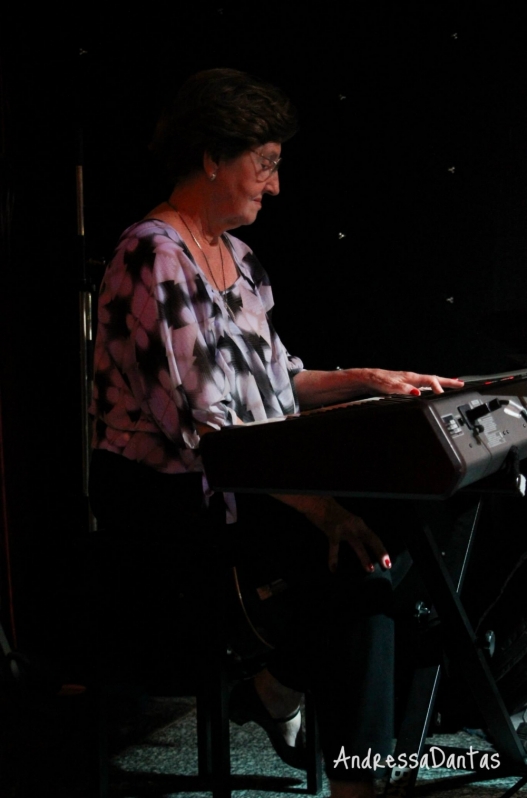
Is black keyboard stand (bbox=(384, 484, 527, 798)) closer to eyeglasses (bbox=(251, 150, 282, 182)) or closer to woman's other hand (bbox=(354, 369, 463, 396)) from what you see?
woman's other hand (bbox=(354, 369, 463, 396))

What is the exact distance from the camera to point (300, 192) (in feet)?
8.29

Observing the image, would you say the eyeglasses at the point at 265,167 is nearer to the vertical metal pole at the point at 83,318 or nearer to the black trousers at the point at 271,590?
the black trousers at the point at 271,590

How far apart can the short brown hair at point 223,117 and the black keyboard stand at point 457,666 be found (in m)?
0.79

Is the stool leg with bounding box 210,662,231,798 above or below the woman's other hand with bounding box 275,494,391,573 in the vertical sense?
below

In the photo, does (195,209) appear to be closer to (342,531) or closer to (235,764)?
(342,531)

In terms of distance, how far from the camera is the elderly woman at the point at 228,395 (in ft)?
4.37

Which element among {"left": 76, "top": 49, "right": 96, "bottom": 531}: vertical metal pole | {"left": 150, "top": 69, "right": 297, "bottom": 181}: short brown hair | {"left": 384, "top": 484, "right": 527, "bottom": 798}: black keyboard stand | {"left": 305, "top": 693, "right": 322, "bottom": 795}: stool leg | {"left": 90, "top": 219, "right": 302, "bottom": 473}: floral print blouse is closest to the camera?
{"left": 384, "top": 484, "right": 527, "bottom": 798}: black keyboard stand

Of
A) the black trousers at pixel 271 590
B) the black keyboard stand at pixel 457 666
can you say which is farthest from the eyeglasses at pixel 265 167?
the black keyboard stand at pixel 457 666

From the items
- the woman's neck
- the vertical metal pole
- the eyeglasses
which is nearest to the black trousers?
the woman's neck

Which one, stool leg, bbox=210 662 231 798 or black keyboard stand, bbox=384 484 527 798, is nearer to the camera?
black keyboard stand, bbox=384 484 527 798

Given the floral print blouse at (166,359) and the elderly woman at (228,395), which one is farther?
the floral print blouse at (166,359)

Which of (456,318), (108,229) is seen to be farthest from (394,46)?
(108,229)

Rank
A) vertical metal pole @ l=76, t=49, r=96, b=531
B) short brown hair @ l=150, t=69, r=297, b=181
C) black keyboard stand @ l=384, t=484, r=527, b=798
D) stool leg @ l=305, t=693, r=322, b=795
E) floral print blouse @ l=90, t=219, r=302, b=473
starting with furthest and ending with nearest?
vertical metal pole @ l=76, t=49, r=96, b=531 < stool leg @ l=305, t=693, r=322, b=795 < short brown hair @ l=150, t=69, r=297, b=181 < floral print blouse @ l=90, t=219, r=302, b=473 < black keyboard stand @ l=384, t=484, r=527, b=798

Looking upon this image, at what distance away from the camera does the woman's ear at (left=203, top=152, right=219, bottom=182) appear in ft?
5.61
